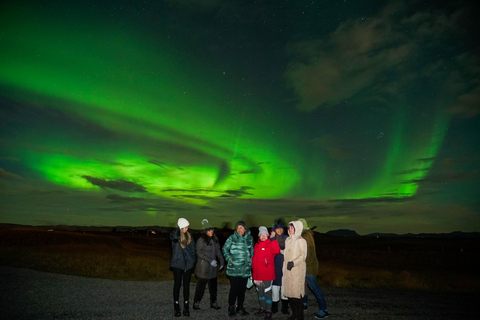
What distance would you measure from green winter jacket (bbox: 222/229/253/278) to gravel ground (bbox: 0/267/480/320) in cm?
102

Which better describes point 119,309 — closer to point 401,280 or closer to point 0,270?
point 0,270

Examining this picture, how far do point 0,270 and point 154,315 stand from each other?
1172 centimetres

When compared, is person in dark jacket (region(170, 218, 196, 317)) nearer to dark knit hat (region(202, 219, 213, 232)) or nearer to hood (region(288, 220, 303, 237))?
dark knit hat (region(202, 219, 213, 232))

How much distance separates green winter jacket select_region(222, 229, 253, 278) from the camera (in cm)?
752

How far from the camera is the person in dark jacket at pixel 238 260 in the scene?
7523 millimetres

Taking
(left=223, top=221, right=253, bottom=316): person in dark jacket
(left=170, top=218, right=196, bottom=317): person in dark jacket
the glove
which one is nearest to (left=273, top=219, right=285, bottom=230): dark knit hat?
(left=223, top=221, right=253, bottom=316): person in dark jacket

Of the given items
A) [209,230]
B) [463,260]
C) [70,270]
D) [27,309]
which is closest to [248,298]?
[209,230]

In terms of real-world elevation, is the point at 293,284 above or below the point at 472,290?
above

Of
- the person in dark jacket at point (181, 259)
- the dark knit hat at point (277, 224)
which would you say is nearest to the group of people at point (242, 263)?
the person in dark jacket at point (181, 259)

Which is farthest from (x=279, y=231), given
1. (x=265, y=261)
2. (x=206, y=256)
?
(x=206, y=256)

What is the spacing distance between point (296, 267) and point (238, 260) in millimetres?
1367

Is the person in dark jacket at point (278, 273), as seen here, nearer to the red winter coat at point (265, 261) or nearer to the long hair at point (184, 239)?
the red winter coat at point (265, 261)

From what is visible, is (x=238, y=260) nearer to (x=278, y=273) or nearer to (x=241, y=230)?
(x=241, y=230)

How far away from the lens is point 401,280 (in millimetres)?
16016
